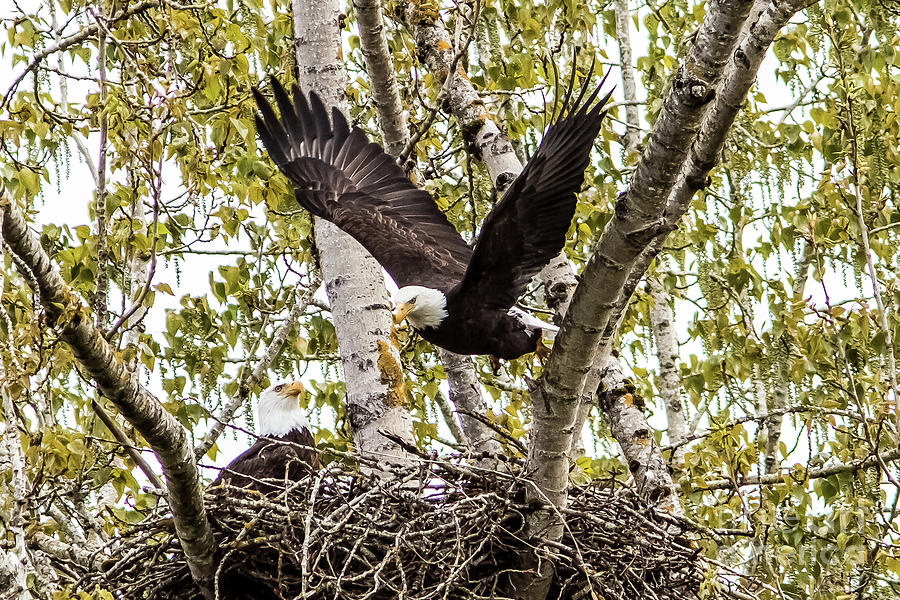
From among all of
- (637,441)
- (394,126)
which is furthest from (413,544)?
(394,126)

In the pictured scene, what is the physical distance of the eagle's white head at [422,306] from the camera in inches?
191

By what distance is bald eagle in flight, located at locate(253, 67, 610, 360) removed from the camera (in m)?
4.24

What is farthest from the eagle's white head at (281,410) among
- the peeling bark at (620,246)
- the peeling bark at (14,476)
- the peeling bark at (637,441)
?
the peeling bark at (620,246)

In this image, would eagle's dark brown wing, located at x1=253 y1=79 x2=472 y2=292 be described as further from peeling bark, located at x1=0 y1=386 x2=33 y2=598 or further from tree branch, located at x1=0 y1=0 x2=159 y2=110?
peeling bark, located at x1=0 y1=386 x2=33 y2=598

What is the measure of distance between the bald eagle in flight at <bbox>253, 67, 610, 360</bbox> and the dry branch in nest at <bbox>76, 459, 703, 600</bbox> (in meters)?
0.95

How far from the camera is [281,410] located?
19.5ft

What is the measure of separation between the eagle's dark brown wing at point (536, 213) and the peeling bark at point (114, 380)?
5.02ft

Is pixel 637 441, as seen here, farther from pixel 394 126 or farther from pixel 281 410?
pixel 281 410

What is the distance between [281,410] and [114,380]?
2995mm

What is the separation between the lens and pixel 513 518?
394cm

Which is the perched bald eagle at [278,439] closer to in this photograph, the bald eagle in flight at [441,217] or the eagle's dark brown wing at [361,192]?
the bald eagle in flight at [441,217]

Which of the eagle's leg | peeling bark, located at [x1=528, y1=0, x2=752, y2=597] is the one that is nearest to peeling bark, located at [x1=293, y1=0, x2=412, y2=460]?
the eagle's leg

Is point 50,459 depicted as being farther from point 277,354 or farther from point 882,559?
point 882,559

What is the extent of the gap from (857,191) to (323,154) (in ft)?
8.49
